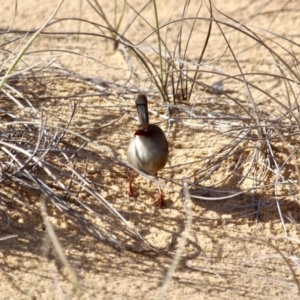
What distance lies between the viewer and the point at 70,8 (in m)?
6.03

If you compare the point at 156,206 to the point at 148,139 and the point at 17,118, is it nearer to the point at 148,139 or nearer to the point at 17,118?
the point at 148,139

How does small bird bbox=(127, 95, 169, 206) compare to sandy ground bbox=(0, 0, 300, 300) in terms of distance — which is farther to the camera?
small bird bbox=(127, 95, 169, 206)

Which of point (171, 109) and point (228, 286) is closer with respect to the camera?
point (228, 286)

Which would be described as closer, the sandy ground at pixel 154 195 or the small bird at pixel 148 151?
the sandy ground at pixel 154 195

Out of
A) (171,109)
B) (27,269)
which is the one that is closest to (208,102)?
(171,109)

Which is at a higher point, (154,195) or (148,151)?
(148,151)

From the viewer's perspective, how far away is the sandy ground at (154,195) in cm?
364

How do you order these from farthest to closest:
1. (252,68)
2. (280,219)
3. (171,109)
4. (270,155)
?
(252,68), (171,109), (270,155), (280,219)

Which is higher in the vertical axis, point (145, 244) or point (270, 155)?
point (270, 155)

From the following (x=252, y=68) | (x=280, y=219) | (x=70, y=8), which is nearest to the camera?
(x=280, y=219)

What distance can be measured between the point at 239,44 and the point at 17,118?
1959 mm

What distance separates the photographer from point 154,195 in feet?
14.0

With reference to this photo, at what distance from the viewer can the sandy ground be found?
11.9 feet

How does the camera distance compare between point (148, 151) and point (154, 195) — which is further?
point (154, 195)
